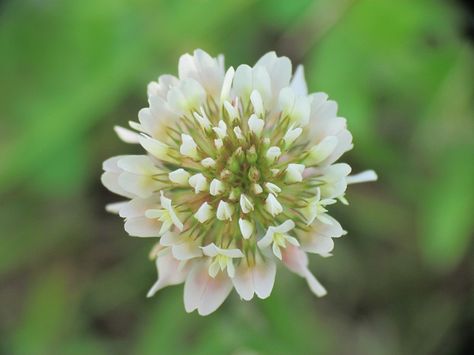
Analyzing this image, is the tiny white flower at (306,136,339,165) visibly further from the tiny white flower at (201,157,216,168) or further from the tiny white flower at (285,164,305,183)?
the tiny white flower at (201,157,216,168)

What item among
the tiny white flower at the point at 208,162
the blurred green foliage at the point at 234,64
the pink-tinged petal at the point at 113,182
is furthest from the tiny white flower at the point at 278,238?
the blurred green foliage at the point at 234,64

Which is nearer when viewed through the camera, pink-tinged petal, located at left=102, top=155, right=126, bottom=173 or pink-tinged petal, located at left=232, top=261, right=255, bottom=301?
pink-tinged petal, located at left=232, top=261, right=255, bottom=301

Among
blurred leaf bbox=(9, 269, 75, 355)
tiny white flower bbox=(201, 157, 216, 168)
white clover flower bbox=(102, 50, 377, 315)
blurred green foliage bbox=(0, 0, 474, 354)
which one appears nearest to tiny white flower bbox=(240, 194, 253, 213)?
white clover flower bbox=(102, 50, 377, 315)

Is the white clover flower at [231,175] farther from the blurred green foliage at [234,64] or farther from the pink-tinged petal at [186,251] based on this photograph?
the blurred green foliage at [234,64]

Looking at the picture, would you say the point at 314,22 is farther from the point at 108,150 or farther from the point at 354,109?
the point at 108,150

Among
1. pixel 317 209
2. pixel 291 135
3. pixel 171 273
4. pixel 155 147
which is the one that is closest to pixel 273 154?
pixel 291 135

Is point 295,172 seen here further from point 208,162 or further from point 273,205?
point 208,162
